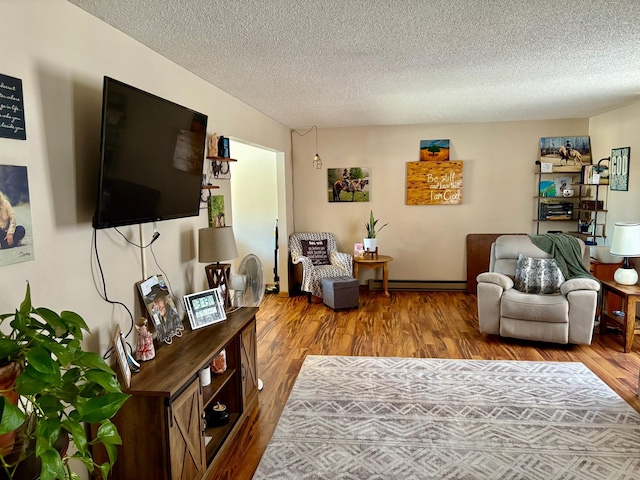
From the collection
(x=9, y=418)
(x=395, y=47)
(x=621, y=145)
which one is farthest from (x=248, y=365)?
(x=621, y=145)

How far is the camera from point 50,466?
0.99 meters

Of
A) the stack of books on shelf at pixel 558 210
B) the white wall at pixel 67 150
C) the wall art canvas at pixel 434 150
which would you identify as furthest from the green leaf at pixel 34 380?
the stack of books on shelf at pixel 558 210

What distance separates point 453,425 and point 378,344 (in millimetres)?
1516

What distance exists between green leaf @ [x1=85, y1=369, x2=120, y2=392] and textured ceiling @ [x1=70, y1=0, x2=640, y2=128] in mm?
1648

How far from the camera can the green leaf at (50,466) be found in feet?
3.20

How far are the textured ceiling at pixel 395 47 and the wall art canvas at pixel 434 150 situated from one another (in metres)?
1.76

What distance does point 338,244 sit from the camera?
6.59 metres

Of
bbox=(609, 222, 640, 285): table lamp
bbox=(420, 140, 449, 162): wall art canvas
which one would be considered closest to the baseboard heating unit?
bbox=(420, 140, 449, 162): wall art canvas

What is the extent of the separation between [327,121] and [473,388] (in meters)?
3.76

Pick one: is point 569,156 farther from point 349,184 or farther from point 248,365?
point 248,365

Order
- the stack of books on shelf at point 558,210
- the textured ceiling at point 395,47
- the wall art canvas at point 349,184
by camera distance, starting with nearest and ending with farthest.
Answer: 1. the textured ceiling at point 395,47
2. the stack of books on shelf at point 558,210
3. the wall art canvas at point 349,184

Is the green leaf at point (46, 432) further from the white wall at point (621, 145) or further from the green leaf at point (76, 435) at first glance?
the white wall at point (621, 145)

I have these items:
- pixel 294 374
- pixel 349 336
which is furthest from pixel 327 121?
pixel 294 374

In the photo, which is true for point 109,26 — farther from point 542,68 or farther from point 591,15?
point 542,68
